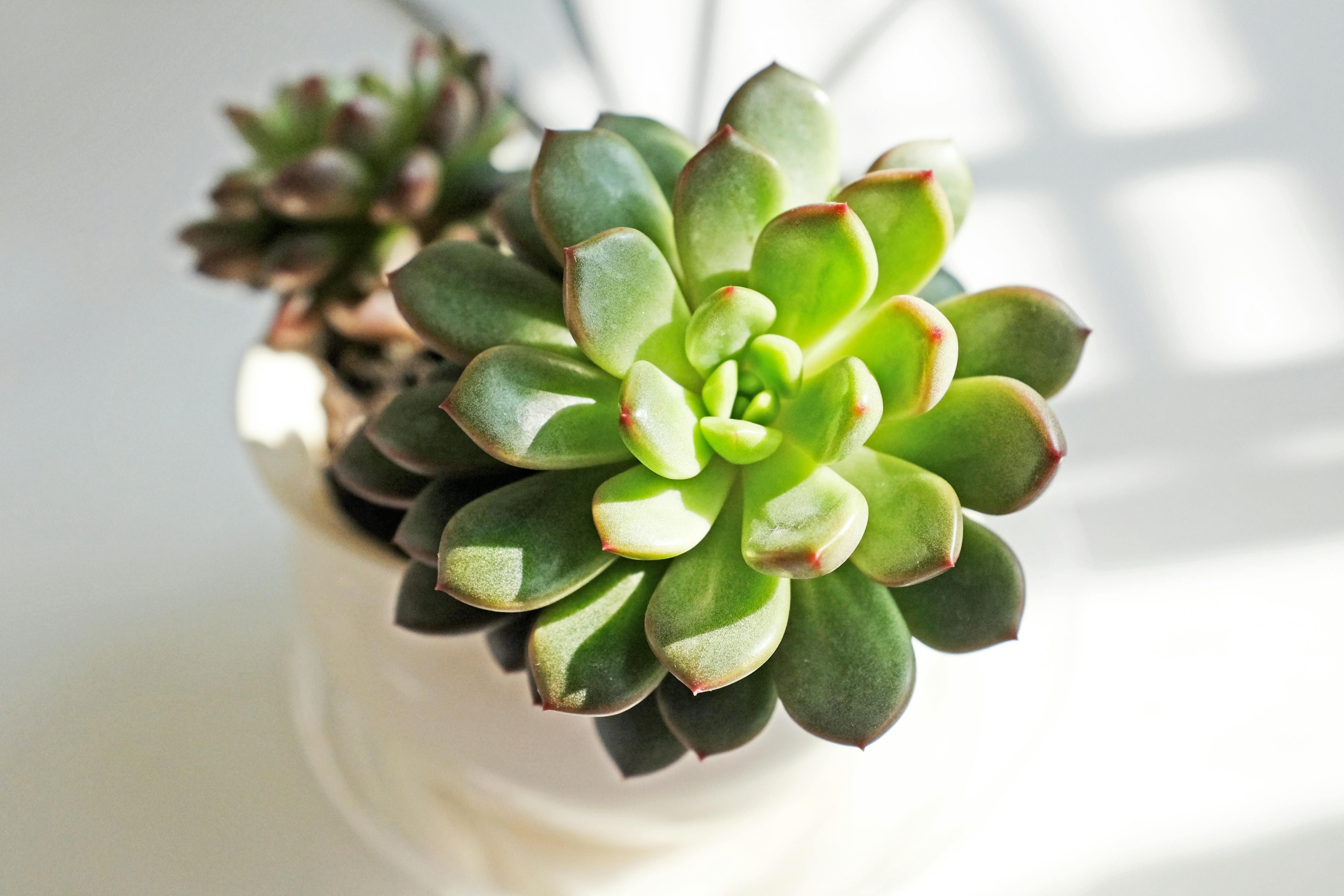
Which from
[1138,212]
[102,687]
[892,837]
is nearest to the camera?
[892,837]

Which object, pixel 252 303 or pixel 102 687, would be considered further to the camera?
pixel 252 303

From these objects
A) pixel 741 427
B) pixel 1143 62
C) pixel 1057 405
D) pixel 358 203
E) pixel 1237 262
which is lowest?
pixel 741 427

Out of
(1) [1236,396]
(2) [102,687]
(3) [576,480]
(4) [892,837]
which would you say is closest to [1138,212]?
(1) [1236,396]

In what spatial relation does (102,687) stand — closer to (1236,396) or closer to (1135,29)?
(1236,396)

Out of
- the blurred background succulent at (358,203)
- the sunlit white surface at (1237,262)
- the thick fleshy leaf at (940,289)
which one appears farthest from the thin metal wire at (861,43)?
the thick fleshy leaf at (940,289)

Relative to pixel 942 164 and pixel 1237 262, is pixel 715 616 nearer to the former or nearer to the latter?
pixel 942 164

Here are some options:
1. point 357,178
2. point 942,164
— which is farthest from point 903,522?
point 357,178

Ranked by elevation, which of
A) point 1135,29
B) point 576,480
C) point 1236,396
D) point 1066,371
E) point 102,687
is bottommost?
point 102,687
